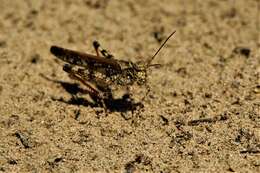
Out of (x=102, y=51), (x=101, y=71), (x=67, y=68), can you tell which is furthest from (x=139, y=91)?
(x=67, y=68)

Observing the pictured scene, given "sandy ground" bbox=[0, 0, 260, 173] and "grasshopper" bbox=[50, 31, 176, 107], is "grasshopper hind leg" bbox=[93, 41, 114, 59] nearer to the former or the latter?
"grasshopper" bbox=[50, 31, 176, 107]

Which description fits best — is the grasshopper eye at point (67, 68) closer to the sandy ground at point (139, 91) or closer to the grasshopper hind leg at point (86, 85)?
the grasshopper hind leg at point (86, 85)

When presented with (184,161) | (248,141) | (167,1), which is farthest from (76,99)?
(167,1)

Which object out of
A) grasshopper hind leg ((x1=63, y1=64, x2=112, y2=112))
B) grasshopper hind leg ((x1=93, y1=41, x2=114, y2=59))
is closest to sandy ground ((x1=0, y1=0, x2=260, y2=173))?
grasshopper hind leg ((x1=63, y1=64, x2=112, y2=112))

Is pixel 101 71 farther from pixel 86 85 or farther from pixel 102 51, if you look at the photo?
pixel 102 51

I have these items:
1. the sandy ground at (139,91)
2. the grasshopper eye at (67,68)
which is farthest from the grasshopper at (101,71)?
the sandy ground at (139,91)

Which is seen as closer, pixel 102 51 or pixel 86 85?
pixel 86 85
